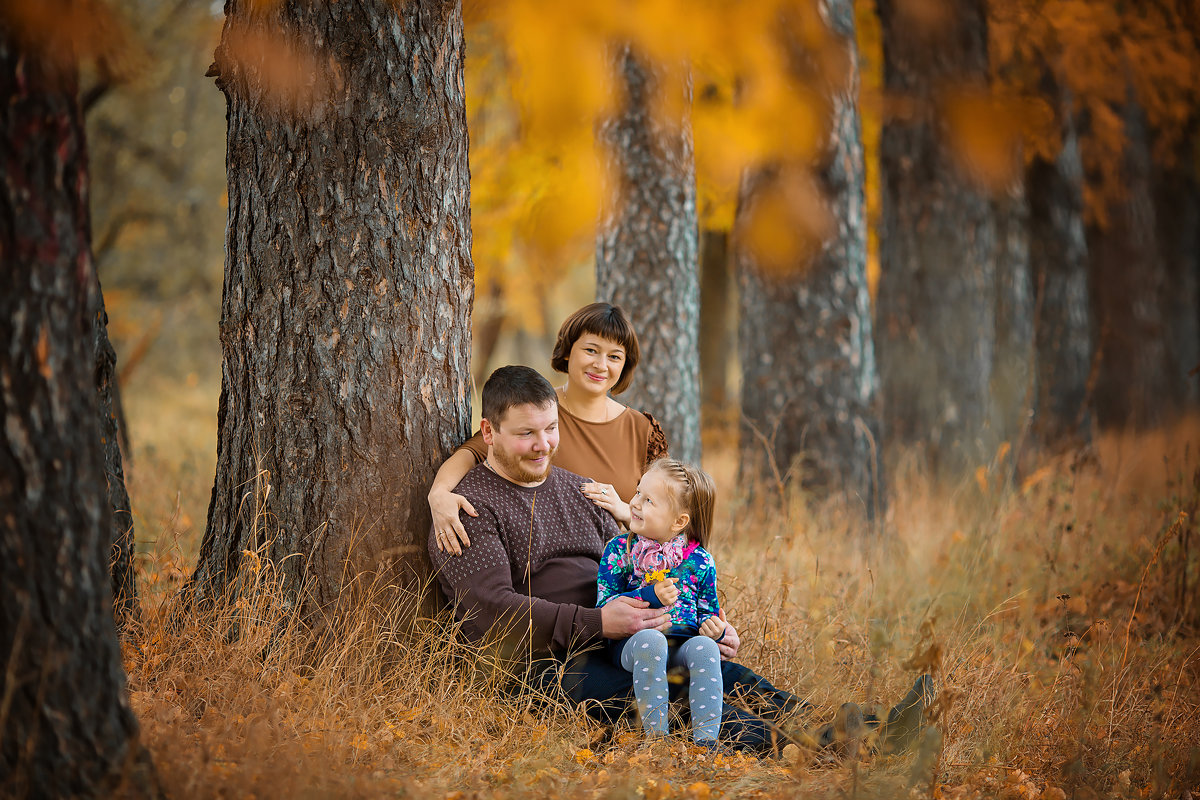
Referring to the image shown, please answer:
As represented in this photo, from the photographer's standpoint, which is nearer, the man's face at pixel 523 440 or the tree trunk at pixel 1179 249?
the man's face at pixel 523 440

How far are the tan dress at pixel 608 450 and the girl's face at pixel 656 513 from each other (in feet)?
2.56

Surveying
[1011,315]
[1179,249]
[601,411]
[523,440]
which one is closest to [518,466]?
[523,440]

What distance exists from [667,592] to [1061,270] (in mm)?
9130

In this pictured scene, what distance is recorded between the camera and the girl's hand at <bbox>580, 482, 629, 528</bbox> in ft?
12.4

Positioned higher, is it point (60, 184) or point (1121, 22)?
point (1121, 22)

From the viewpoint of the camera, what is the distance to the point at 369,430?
3.42 meters

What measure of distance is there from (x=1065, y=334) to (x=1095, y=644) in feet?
24.1

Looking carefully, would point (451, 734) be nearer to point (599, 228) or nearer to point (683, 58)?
point (599, 228)

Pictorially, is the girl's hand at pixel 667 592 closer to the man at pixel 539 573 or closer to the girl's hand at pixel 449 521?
the man at pixel 539 573

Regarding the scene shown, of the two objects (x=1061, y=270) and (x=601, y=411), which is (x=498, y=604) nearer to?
(x=601, y=411)

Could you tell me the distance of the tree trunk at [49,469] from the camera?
2.08m

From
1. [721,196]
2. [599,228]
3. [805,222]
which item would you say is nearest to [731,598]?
[599,228]

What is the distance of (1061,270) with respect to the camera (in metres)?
10.6

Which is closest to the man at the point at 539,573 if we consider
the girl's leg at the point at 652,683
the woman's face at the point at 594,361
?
the girl's leg at the point at 652,683
